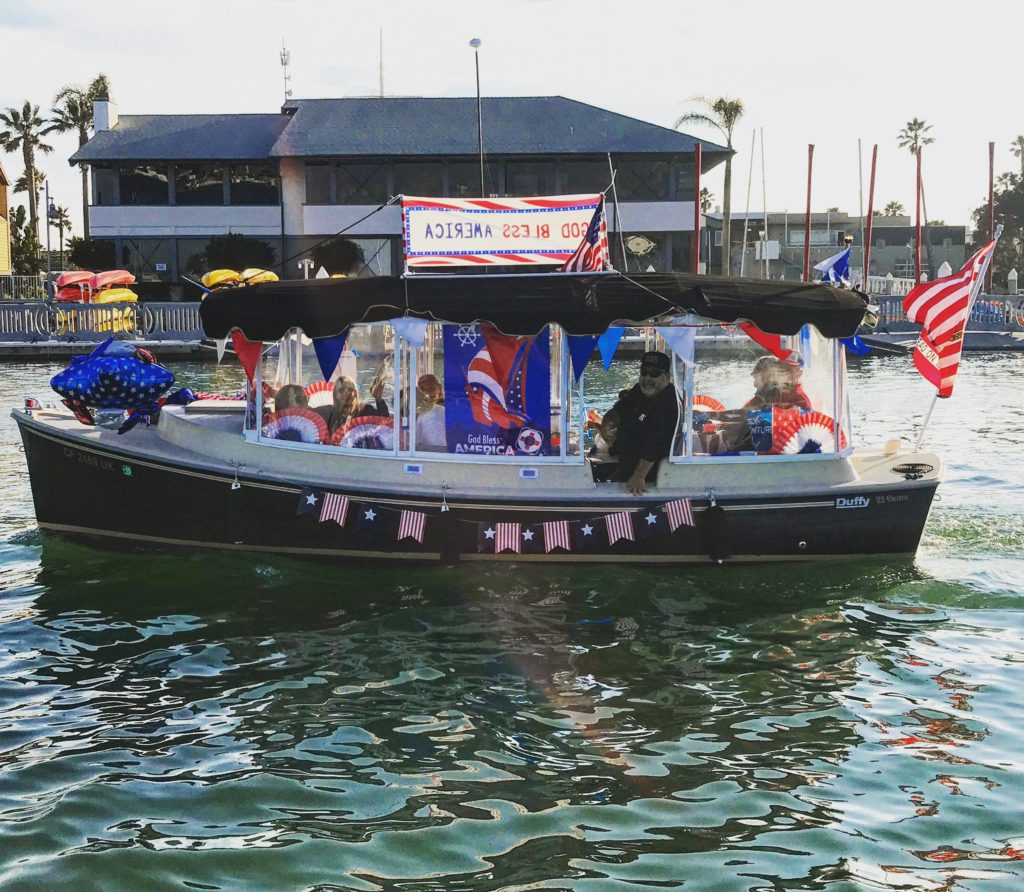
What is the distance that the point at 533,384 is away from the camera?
11641mm

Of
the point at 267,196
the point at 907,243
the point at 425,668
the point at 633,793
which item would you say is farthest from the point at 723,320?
the point at 907,243

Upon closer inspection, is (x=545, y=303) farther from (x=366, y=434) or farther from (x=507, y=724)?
(x=507, y=724)

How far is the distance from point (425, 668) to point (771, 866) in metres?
3.70

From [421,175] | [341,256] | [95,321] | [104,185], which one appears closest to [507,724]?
[95,321]

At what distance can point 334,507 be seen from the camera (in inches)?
457

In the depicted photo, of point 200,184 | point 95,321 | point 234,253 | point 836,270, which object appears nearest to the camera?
point 836,270

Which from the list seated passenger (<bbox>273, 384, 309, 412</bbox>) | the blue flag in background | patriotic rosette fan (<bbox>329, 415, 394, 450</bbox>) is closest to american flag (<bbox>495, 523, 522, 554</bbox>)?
patriotic rosette fan (<bbox>329, 415, 394, 450</bbox>)

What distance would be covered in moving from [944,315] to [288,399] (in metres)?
6.77

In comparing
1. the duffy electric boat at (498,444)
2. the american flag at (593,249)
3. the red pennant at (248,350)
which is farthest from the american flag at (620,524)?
the red pennant at (248,350)

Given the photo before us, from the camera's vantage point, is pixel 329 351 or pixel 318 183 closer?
pixel 329 351

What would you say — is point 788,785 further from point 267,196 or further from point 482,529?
point 267,196

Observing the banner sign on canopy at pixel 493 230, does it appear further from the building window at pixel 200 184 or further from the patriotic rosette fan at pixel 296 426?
the building window at pixel 200 184

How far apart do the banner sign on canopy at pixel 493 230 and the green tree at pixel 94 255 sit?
41.0m

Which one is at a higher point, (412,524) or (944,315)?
(944,315)
